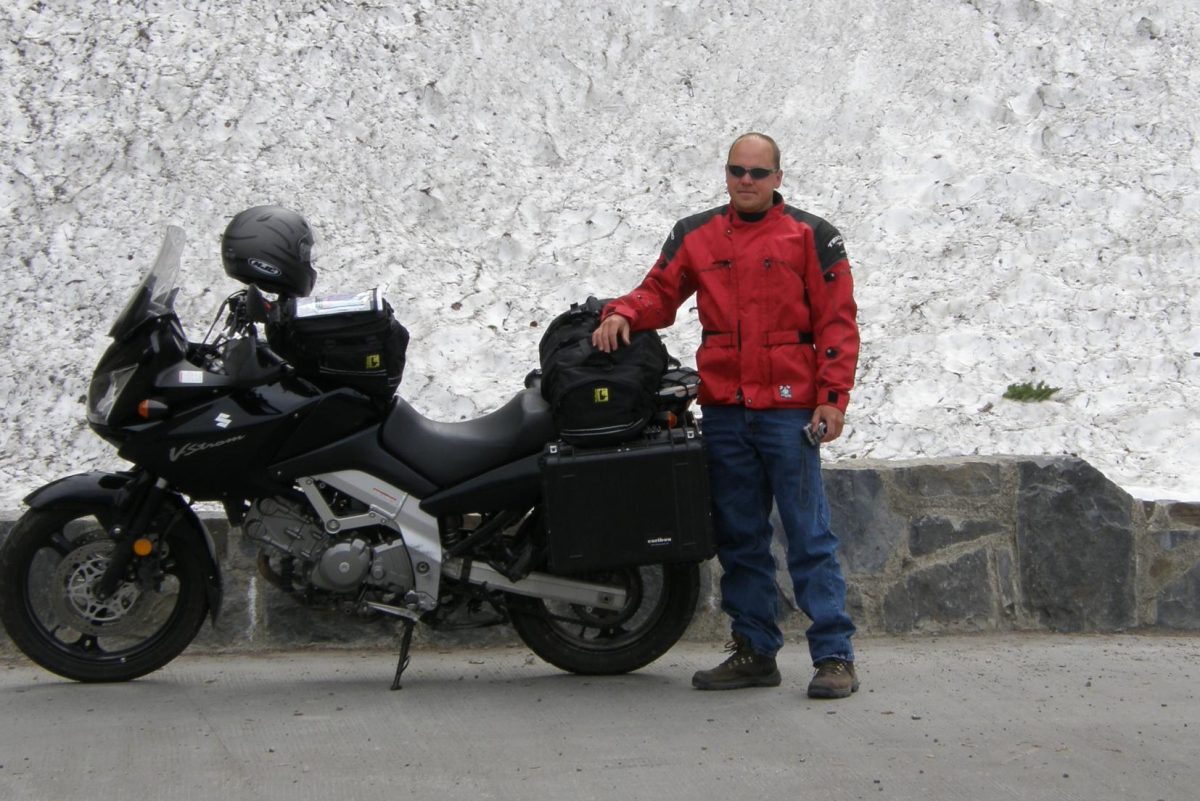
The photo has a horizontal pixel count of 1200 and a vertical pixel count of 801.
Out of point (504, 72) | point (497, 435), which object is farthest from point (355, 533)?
point (504, 72)

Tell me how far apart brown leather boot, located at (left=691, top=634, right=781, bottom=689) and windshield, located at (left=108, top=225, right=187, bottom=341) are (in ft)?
7.92

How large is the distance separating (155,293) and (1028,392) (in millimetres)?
4323

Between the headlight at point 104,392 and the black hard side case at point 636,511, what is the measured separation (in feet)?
5.17

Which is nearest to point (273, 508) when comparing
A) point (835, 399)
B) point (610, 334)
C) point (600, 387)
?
point (600, 387)

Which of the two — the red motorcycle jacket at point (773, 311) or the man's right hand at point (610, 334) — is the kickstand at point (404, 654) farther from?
the red motorcycle jacket at point (773, 311)

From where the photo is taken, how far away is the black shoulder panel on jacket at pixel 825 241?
5.33 metres

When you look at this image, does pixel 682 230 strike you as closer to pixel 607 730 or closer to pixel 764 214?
pixel 764 214

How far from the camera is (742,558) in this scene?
562 centimetres

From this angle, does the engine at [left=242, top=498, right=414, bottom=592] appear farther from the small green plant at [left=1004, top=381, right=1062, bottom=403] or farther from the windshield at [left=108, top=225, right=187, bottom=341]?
the small green plant at [left=1004, top=381, right=1062, bottom=403]

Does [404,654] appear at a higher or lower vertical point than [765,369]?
lower

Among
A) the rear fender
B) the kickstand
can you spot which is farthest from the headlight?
the kickstand

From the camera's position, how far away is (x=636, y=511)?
5.37 m

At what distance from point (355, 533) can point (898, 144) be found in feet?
17.3

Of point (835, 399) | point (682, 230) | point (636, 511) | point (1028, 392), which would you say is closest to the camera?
point (835, 399)
